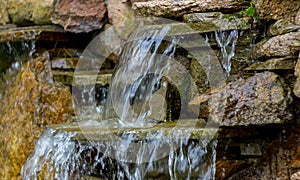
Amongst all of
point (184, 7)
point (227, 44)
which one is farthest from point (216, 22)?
point (184, 7)

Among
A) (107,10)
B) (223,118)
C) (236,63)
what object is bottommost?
(223,118)

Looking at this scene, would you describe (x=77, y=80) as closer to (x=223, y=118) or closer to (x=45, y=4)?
(x=45, y=4)

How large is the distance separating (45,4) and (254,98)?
7.74 ft

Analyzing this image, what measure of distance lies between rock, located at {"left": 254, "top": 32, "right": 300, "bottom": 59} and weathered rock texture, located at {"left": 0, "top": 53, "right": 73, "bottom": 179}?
1.82 metres

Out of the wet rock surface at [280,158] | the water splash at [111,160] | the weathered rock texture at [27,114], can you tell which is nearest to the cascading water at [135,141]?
the water splash at [111,160]

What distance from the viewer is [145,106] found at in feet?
9.04

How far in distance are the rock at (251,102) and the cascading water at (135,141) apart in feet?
0.47

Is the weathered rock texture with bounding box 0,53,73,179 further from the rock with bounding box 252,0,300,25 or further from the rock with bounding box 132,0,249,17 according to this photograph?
the rock with bounding box 252,0,300,25

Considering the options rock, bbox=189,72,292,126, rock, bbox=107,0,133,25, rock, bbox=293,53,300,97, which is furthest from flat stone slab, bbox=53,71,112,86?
rock, bbox=293,53,300,97

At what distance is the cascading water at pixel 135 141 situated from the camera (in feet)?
7.34

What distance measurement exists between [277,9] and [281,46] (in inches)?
10.8

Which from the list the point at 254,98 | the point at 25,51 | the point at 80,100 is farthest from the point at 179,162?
the point at 25,51

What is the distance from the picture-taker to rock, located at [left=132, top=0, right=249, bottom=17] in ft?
8.37

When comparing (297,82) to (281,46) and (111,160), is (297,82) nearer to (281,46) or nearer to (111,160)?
(281,46)
